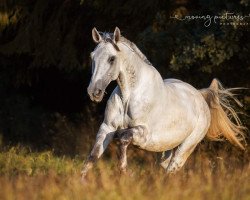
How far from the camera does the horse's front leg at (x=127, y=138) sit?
8180 millimetres

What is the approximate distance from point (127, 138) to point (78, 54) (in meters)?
9.85

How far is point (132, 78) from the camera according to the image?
28.2 ft

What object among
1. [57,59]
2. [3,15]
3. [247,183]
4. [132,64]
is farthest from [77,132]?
[247,183]

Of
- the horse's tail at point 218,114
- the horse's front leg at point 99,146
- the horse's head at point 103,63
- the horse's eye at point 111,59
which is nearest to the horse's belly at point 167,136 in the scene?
the horse's front leg at point 99,146

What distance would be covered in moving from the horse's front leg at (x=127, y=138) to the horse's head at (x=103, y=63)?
19.9 inches

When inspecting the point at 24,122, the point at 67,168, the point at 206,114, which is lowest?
the point at 24,122

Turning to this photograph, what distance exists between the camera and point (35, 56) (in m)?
18.0

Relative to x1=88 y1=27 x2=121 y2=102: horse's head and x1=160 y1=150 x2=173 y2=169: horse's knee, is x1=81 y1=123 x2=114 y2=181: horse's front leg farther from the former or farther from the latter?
x1=160 y1=150 x2=173 y2=169: horse's knee

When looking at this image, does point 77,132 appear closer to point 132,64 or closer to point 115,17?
point 115,17

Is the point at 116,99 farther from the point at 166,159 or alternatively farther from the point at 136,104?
the point at 166,159

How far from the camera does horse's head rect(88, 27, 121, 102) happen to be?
8.05 metres

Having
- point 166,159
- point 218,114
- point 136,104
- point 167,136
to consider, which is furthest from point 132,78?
point 218,114

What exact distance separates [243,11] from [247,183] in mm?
6466

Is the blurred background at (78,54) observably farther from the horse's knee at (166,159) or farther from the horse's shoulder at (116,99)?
the horse's shoulder at (116,99)
